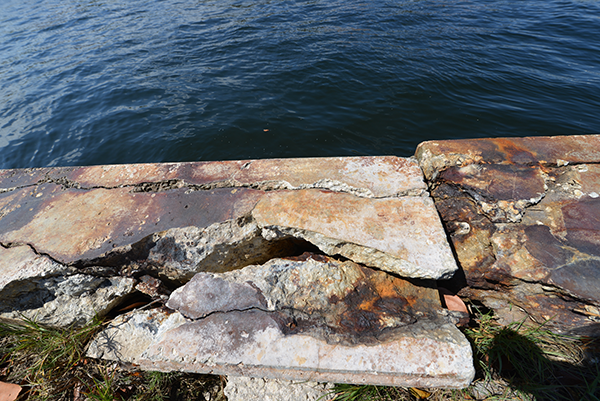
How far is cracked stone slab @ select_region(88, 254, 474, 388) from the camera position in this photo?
1309 millimetres

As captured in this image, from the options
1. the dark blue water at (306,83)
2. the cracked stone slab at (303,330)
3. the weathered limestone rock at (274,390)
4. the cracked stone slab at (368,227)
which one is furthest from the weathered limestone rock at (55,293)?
the dark blue water at (306,83)

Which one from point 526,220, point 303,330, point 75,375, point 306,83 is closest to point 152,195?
point 75,375

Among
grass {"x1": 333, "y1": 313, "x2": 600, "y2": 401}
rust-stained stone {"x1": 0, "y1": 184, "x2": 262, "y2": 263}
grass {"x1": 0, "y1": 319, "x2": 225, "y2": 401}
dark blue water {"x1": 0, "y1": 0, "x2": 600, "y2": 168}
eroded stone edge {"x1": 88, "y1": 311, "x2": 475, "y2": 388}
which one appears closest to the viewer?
eroded stone edge {"x1": 88, "y1": 311, "x2": 475, "y2": 388}

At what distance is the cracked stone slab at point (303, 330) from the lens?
4.29 ft

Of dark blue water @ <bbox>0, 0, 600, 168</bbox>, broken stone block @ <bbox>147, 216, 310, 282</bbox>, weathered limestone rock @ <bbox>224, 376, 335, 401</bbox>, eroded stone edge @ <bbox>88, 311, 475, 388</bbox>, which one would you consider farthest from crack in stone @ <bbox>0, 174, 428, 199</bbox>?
dark blue water @ <bbox>0, 0, 600, 168</bbox>

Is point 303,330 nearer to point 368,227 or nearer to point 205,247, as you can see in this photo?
point 368,227

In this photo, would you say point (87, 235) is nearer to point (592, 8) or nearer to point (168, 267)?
point (168, 267)

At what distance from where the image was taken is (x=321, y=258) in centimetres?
169

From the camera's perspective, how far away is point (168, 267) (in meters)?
1.73

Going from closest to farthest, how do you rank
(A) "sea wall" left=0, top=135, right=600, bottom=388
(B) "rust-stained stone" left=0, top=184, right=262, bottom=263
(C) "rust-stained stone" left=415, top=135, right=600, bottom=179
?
(A) "sea wall" left=0, top=135, right=600, bottom=388 < (B) "rust-stained stone" left=0, top=184, right=262, bottom=263 < (C) "rust-stained stone" left=415, top=135, right=600, bottom=179

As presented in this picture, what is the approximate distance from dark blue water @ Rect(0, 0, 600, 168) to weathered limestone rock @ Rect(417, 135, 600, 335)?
87.0 inches

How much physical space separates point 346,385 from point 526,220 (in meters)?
1.39

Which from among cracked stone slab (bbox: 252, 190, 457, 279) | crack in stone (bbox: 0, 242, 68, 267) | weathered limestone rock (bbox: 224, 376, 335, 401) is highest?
cracked stone slab (bbox: 252, 190, 457, 279)

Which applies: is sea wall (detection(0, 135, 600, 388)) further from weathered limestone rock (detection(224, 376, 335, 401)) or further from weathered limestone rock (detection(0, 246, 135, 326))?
weathered limestone rock (detection(224, 376, 335, 401))
